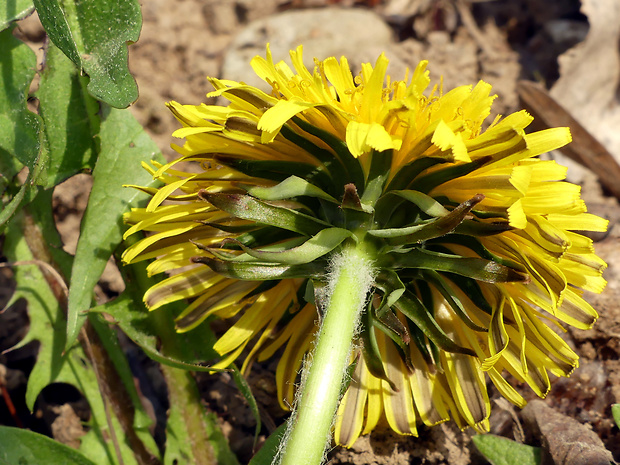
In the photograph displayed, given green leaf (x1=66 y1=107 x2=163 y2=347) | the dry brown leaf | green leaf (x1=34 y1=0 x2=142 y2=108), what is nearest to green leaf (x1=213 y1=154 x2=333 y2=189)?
green leaf (x1=34 y1=0 x2=142 y2=108)

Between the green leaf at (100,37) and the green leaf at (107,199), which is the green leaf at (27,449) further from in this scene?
the green leaf at (100,37)

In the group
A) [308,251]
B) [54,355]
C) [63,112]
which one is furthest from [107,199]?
[308,251]

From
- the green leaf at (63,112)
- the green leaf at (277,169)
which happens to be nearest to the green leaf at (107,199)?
A: the green leaf at (63,112)

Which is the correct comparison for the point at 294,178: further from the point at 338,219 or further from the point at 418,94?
the point at 418,94

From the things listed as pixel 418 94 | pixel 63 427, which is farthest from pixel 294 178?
pixel 63 427

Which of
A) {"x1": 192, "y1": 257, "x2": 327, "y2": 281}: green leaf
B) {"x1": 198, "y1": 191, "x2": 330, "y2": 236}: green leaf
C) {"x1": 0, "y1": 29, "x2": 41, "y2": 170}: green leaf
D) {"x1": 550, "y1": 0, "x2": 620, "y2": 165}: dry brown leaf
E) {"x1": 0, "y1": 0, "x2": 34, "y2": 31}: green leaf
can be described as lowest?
{"x1": 192, "y1": 257, "x2": 327, "y2": 281}: green leaf

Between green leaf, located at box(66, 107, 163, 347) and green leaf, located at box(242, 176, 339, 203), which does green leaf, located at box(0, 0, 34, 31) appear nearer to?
green leaf, located at box(66, 107, 163, 347)
